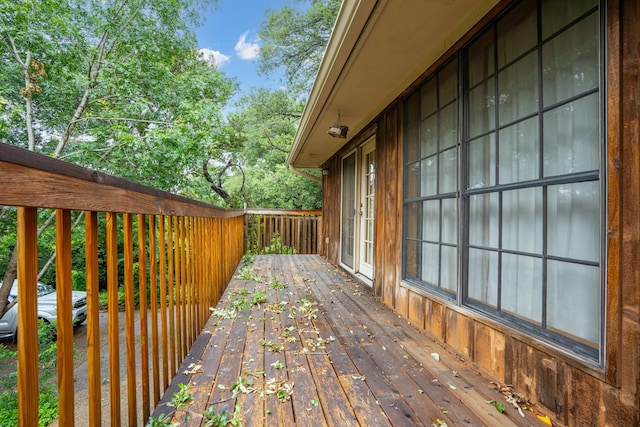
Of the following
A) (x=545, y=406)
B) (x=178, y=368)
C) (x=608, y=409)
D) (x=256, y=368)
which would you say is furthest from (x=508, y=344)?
(x=178, y=368)

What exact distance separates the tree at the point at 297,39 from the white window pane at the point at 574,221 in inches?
333

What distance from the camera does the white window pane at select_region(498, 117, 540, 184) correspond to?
152 cm

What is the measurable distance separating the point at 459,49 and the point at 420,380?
2064 millimetres

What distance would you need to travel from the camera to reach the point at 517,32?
1.63 m

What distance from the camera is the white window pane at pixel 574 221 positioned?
1259 millimetres

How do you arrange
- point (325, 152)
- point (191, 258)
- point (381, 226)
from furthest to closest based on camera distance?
1. point (325, 152)
2. point (381, 226)
3. point (191, 258)

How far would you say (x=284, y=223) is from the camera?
695 centimetres

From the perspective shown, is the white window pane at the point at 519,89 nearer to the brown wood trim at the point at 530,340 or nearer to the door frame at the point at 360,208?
the brown wood trim at the point at 530,340

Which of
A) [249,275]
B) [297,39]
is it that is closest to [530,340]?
[249,275]

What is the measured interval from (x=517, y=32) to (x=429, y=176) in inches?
41.6

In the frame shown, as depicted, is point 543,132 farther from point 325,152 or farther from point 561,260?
point 325,152

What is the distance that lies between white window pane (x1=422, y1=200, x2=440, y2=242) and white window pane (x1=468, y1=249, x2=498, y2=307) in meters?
0.41

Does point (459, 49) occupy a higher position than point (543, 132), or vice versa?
point (459, 49)

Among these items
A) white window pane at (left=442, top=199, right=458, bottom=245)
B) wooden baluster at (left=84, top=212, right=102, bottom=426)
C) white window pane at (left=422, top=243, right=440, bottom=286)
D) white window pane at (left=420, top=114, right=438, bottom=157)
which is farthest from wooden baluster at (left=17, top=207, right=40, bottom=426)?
white window pane at (left=420, top=114, right=438, bottom=157)
